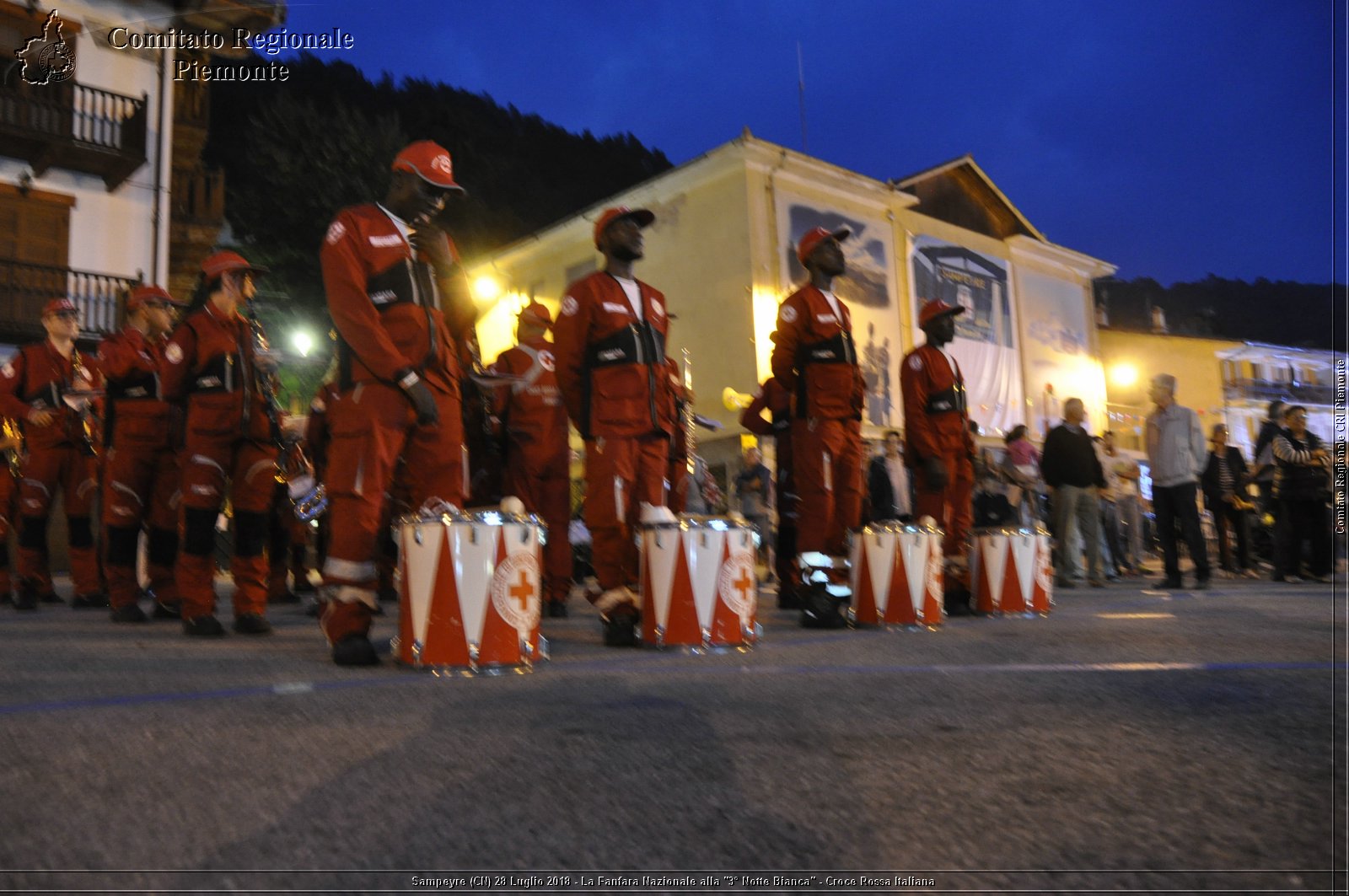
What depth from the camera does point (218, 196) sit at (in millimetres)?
21266

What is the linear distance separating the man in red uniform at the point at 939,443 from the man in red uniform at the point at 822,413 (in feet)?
2.24

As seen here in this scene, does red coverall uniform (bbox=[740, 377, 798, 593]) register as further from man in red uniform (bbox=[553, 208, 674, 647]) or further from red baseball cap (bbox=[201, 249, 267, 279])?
red baseball cap (bbox=[201, 249, 267, 279])

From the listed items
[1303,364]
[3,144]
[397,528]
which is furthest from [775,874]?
[1303,364]

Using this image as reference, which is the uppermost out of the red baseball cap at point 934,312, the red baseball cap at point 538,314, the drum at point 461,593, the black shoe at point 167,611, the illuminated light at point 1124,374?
the illuminated light at point 1124,374

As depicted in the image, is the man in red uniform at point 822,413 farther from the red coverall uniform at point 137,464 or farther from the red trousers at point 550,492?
the red coverall uniform at point 137,464

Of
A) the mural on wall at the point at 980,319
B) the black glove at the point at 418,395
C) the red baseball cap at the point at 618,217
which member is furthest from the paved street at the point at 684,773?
the mural on wall at the point at 980,319

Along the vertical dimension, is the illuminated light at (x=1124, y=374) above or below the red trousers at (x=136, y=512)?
above

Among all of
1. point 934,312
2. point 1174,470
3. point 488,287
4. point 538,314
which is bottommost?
point 1174,470

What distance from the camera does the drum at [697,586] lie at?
4.48 metres

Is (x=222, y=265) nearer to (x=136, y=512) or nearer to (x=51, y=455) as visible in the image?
(x=136, y=512)

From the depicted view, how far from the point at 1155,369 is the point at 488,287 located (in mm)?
25184

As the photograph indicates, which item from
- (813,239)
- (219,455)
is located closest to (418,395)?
(219,455)

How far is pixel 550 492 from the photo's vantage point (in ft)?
24.4

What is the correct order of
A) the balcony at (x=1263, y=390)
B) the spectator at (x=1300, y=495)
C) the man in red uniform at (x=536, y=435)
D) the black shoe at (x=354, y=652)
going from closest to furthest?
1. the black shoe at (x=354, y=652)
2. the man in red uniform at (x=536, y=435)
3. the spectator at (x=1300, y=495)
4. the balcony at (x=1263, y=390)
